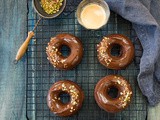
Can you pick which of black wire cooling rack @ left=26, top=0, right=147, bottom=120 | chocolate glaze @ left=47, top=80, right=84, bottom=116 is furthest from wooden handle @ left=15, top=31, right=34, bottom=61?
chocolate glaze @ left=47, top=80, right=84, bottom=116

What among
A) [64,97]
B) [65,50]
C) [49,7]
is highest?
[49,7]

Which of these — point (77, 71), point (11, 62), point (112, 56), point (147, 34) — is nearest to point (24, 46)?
point (11, 62)

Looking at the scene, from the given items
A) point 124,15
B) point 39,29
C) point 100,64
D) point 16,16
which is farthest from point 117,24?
point 16,16

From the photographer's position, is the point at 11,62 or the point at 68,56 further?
the point at 11,62

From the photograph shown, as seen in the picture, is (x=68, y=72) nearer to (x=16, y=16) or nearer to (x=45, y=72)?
(x=45, y=72)

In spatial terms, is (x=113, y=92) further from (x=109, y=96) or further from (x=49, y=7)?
(x=49, y=7)

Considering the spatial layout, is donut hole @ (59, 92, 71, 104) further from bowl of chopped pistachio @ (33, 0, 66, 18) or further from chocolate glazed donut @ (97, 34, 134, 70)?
bowl of chopped pistachio @ (33, 0, 66, 18)

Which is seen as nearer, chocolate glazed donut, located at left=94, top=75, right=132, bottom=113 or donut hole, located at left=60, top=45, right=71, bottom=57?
chocolate glazed donut, located at left=94, top=75, right=132, bottom=113
